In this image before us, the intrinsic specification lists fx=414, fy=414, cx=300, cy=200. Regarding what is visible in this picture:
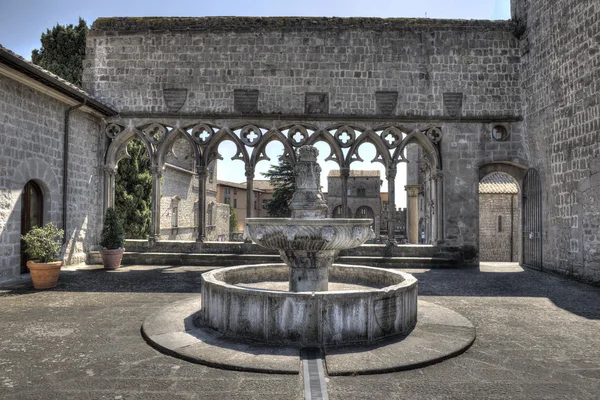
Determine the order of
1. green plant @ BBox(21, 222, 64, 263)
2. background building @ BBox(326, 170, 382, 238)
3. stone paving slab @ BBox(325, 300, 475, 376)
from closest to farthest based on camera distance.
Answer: stone paving slab @ BBox(325, 300, 475, 376) → green plant @ BBox(21, 222, 64, 263) → background building @ BBox(326, 170, 382, 238)

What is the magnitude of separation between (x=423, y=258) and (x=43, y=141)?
365 inches

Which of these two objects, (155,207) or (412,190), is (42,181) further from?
(412,190)

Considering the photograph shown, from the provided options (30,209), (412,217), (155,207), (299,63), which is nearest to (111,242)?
(155,207)

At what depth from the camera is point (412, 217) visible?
20.7 m

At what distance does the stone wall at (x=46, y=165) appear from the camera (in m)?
7.76

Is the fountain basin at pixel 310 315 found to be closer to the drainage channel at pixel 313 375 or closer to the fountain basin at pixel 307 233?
the drainage channel at pixel 313 375

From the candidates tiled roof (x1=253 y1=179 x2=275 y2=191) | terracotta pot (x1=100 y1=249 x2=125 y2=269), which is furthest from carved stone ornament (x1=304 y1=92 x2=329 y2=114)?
tiled roof (x1=253 y1=179 x2=275 y2=191)

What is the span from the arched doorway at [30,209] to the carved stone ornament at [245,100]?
5.05m

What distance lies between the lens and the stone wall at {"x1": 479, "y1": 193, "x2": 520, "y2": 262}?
20453mm

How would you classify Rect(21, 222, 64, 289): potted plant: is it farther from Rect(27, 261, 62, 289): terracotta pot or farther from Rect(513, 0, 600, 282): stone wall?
Rect(513, 0, 600, 282): stone wall

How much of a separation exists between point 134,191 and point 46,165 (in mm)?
5519

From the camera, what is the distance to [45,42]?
14328 mm

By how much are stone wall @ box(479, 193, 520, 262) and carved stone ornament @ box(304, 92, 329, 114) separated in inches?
496

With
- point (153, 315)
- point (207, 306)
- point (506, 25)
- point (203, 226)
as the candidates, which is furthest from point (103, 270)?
point (506, 25)
